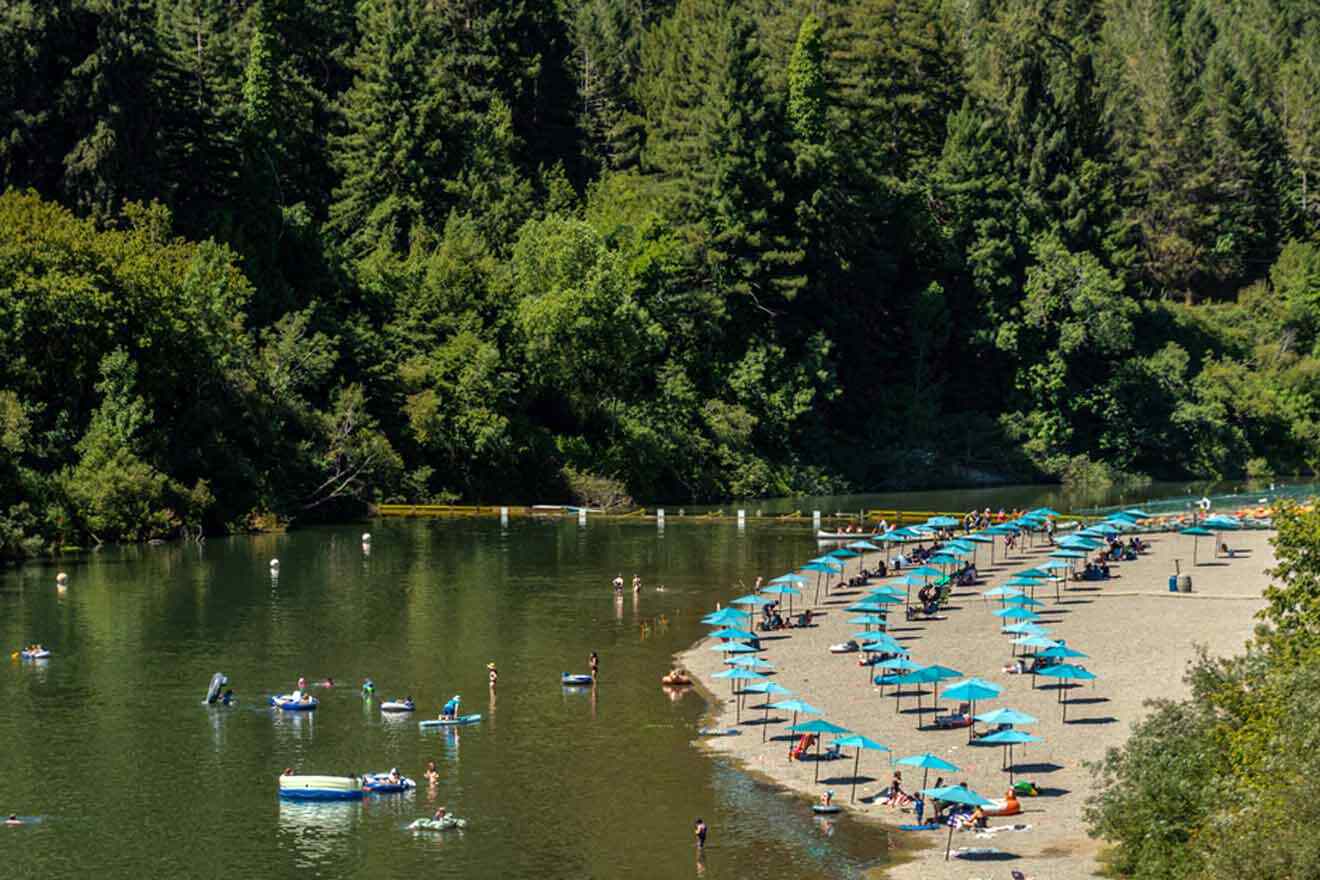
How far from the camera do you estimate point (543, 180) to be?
17025 centimetres

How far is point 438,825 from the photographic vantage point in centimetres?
5600

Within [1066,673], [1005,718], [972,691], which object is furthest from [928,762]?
[1066,673]

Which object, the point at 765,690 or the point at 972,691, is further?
the point at 765,690

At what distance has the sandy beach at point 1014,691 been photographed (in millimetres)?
54406

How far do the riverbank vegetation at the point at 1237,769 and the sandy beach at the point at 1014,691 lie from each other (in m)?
2.59

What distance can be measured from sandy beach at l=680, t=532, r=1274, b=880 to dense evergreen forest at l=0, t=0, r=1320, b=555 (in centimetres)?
4730

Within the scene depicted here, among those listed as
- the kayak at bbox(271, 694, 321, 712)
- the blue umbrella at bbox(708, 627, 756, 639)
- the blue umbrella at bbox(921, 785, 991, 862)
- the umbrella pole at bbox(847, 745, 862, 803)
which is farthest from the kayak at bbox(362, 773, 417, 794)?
the blue umbrella at bbox(708, 627, 756, 639)

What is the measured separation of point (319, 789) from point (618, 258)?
8732 centimetres

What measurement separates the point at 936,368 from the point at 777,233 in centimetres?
2389

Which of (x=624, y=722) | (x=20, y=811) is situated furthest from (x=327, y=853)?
(x=624, y=722)

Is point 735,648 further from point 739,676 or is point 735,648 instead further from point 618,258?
point 618,258

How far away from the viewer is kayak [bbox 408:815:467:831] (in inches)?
2206

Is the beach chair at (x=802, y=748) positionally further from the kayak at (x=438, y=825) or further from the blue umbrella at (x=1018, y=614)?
the blue umbrella at (x=1018, y=614)

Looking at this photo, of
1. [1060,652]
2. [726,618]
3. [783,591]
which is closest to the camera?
[1060,652]
